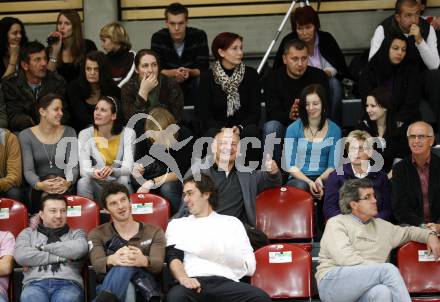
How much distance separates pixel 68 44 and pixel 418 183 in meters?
3.28

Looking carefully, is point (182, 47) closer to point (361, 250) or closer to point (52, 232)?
point (52, 232)

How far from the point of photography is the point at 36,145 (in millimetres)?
7828

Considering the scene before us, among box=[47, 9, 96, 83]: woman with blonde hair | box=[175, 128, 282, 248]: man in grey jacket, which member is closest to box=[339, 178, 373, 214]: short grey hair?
box=[175, 128, 282, 248]: man in grey jacket

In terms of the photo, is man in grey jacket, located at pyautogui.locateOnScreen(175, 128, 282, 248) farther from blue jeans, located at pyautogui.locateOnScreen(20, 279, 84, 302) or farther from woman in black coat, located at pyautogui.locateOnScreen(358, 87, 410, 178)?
blue jeans, located at pyautogui.locateOnScreen(20, 279, 84, 302)

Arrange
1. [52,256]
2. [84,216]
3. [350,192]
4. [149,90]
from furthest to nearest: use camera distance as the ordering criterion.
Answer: [149,90] → [84,216] → [350,192] → [52,256]

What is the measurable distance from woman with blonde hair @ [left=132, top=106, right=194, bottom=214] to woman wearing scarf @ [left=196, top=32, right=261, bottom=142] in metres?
0.45

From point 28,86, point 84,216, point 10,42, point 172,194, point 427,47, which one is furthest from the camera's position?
point 10,42

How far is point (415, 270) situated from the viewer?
22.3 feet

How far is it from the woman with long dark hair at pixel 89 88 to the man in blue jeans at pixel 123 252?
5.40 ft

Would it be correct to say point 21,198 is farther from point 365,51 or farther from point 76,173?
point 365,51

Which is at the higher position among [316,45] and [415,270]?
[316,45]

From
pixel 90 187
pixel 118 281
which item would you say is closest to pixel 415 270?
pixel 118 281

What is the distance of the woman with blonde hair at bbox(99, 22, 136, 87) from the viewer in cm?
882

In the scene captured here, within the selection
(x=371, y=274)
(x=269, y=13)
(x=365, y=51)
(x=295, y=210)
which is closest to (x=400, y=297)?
(x=371, y=274)
